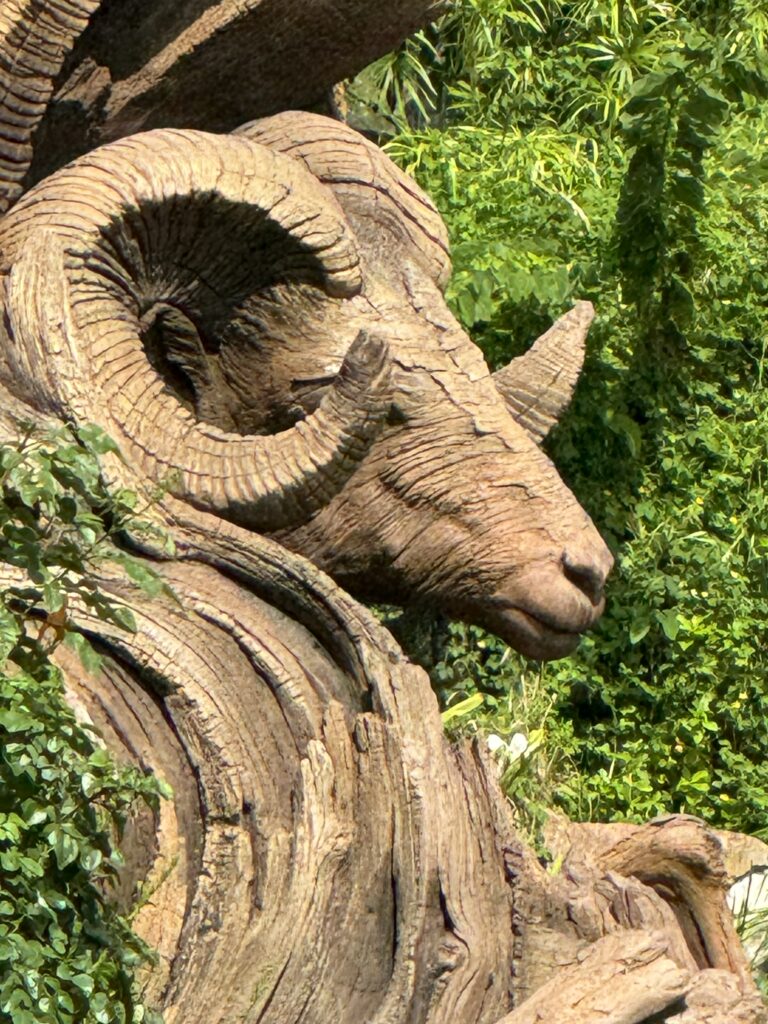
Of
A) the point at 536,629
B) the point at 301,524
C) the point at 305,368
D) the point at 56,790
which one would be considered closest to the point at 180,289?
the point at 305,368

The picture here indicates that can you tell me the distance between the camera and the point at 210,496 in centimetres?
534

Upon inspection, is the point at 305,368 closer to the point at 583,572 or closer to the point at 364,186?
the point at 364,186

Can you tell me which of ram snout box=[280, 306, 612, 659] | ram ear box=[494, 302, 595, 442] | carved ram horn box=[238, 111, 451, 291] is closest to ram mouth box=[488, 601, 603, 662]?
ram snout box=[280, 306, 612, 659]

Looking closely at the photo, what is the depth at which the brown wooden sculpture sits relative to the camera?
4723mm

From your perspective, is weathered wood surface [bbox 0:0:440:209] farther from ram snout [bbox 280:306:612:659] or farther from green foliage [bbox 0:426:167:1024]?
green foliage [bbox 0:426:167:1024]

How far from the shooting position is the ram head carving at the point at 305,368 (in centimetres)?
533

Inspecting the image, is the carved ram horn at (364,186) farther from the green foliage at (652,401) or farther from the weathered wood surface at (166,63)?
the green foliage at (652,401)

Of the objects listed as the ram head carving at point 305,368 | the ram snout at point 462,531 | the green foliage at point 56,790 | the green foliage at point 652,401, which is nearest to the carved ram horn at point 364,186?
the ram head carving at point 305,368

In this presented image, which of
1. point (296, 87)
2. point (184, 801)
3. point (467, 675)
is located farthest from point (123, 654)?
point (467, 675)

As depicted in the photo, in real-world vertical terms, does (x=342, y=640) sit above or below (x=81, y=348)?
below

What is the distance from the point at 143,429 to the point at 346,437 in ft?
1.68

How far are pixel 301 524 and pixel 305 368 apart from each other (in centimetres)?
54

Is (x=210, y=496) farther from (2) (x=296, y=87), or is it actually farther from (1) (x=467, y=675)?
(1) (x=467, y=675)

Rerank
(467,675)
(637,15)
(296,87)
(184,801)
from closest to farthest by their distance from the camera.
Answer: (184,801) → (296,87) → (467,675) → (637,15)
